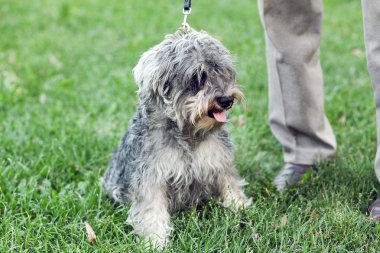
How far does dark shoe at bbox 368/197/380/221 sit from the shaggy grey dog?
823 millimetres

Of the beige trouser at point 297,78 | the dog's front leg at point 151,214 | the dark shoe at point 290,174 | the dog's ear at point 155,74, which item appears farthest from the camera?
the dark shoe at point 290,174

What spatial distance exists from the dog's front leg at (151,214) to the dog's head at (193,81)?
50 cm

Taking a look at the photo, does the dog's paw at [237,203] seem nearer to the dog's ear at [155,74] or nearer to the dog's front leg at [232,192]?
the dog's front leg at [232,192]

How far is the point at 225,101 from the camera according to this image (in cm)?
335

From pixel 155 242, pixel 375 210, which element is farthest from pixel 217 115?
pixel 375 210

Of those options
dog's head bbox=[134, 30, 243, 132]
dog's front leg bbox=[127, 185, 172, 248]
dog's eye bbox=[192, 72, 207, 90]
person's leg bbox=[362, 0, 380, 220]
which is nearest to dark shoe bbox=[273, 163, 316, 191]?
person's leg bbox=[362, 0, 380, 220]

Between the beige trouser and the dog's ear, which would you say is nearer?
the dog's ear

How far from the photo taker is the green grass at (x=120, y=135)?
11.5 feet

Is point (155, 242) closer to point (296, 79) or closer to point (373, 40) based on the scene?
point (296, 79)

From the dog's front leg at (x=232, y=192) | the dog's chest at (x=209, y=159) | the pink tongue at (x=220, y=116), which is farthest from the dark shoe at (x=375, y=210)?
the pink tongue at (x=220, y=116)

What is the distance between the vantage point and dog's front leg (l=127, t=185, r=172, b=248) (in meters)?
3.57

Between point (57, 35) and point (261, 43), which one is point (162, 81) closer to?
point (261, 43)

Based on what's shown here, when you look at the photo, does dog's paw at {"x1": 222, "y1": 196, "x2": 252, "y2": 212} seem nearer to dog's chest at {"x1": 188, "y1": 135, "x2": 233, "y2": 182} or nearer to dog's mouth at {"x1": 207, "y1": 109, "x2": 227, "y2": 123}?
dog's chest at {"x1": 188, "y1": 135, "x2": 233, "y2": 182}

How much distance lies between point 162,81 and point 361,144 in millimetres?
2277
